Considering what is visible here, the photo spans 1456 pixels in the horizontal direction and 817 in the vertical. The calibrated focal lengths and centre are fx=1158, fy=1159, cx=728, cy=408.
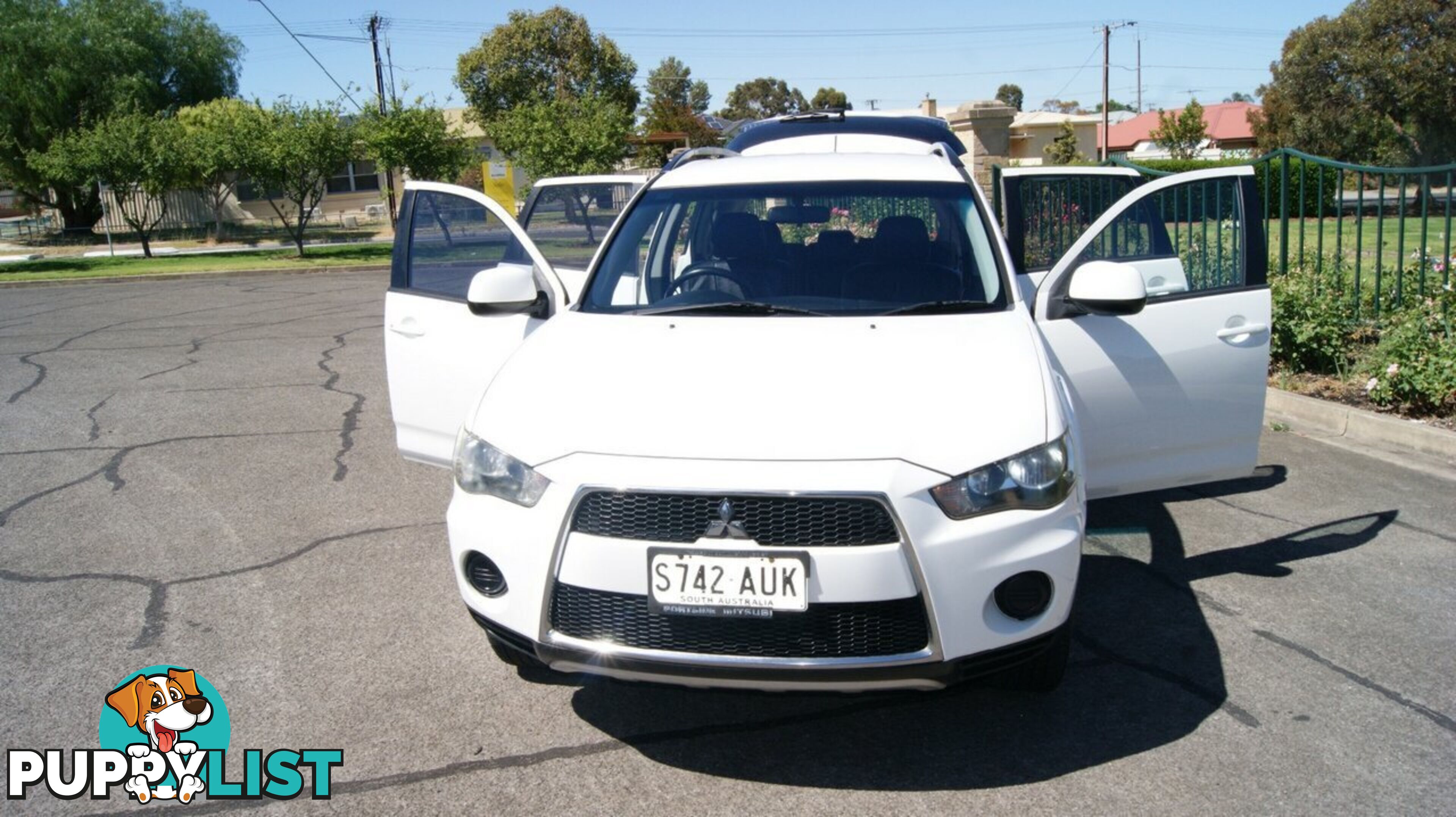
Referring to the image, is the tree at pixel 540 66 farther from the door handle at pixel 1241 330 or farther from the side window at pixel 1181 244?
the door handle at pixel 1241 330

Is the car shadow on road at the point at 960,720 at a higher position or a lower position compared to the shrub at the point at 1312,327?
lower

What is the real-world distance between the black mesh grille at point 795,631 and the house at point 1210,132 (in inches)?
2797

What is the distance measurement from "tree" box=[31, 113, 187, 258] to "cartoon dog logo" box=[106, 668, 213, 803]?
93.9 ft

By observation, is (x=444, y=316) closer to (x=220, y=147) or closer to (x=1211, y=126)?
(x=220, y=147)

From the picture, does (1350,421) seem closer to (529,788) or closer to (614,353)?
(614,353)

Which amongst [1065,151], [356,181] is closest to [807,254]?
[1065,151]

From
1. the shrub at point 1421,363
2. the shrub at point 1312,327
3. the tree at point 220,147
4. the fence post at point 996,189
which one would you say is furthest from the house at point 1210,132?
the shrub at point 1421,363

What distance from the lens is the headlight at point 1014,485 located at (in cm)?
314

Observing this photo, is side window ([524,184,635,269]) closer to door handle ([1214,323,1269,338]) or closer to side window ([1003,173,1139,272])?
door handle ([1214,323,1269,338])

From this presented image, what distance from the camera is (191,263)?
26.5m

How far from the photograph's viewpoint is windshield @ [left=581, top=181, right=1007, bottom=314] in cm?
430

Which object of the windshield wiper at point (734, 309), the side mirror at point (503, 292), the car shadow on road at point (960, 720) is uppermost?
the side mirror at point (503, 292)

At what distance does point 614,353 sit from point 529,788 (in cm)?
139

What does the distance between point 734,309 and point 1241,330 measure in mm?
2075
